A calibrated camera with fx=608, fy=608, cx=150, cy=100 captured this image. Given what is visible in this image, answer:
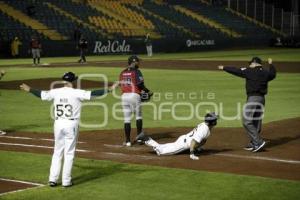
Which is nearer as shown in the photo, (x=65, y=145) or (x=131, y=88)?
(x=65, y=145)

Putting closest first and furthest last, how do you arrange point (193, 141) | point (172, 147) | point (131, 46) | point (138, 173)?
point (138, 173) → point (193, 141) → point (172, 147) → point (131, 46)

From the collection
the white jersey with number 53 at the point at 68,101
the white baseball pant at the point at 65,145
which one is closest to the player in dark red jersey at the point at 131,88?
the white jersey with number 53 at the point at 68,101

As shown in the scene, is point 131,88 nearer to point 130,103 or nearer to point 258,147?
point 130,103

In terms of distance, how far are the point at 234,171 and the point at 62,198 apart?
138 inches

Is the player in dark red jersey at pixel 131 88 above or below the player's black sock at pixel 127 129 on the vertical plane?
above

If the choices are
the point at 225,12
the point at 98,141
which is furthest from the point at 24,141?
the point at 225,12

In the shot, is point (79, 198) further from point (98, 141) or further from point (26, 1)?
point (26, 1)

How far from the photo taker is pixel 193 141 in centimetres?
1243

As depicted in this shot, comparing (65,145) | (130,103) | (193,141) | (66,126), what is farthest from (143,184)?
(130,103)

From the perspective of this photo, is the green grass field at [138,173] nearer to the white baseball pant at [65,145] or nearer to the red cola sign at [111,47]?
the white baseball pant at [65,145]

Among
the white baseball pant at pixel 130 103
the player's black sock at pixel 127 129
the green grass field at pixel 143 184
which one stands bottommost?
the green grass field at pixel 143 184

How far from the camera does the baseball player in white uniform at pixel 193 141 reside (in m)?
12.4

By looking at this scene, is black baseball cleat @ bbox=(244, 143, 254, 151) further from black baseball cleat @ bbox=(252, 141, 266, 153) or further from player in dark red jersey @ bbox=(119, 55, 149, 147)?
player in dark red jersey @ bbox=(119, 55, 149, 147)

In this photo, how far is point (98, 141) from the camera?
582 inches
